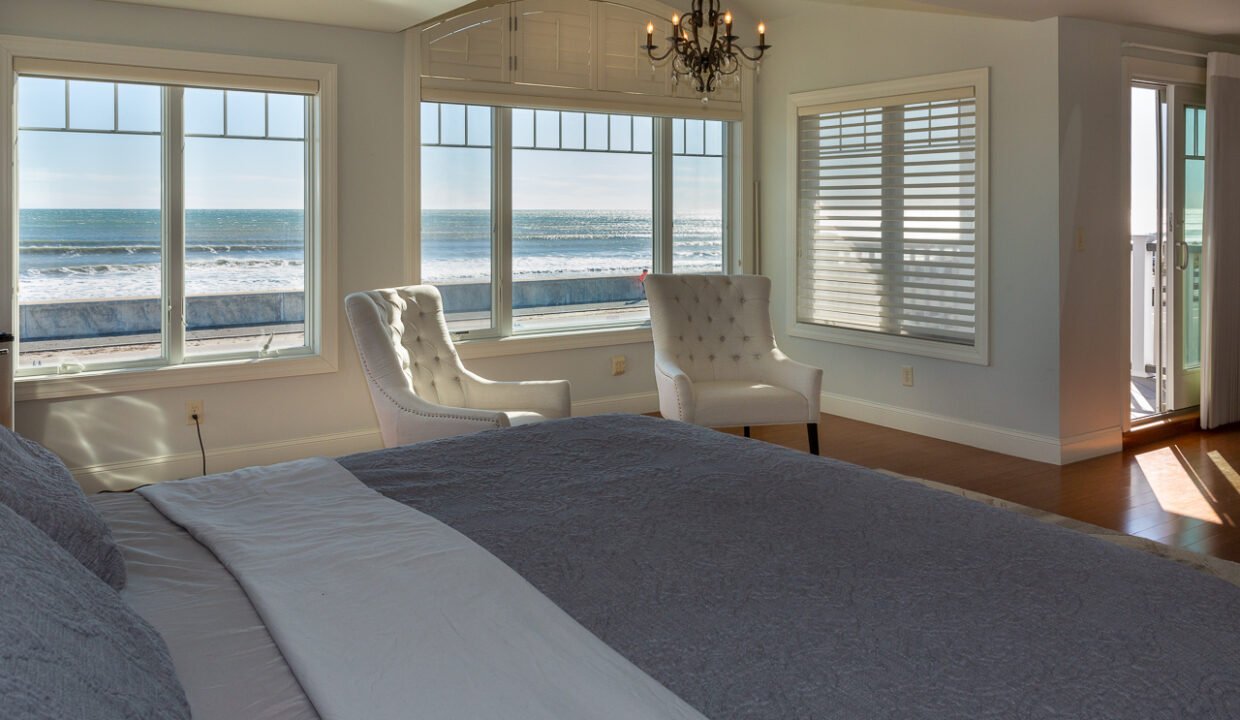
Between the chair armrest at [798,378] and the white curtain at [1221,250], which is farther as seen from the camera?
the white curtain at [1221,250]

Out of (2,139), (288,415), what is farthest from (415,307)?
(2,139)

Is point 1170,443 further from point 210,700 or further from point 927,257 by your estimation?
point 210,700

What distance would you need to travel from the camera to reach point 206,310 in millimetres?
4848

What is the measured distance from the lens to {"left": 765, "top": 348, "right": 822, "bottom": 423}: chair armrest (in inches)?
191

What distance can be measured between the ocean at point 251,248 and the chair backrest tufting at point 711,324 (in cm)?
96

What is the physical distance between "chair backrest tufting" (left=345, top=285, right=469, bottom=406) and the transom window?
2.72 ft

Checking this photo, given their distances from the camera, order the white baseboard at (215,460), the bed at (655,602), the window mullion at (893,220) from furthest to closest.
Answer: the window mullion at (893,220)
the white baseboard at (215,460)
the bed at (655,602)

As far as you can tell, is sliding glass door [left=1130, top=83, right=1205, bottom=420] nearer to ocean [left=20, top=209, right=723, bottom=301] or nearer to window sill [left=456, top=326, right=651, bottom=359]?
ocean [left=20, top=209, right=723, bottom=301]

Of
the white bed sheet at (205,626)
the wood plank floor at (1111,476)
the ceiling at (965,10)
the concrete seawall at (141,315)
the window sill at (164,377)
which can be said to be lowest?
the wood plank floor at (1111,476)

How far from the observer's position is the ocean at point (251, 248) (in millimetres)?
4469

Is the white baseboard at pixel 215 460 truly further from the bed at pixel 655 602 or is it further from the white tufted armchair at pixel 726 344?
the bed at pixel 655 602

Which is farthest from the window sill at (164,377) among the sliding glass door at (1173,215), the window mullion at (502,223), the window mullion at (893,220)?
the sliding glass door at (1173,215)

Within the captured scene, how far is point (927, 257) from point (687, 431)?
338 cm

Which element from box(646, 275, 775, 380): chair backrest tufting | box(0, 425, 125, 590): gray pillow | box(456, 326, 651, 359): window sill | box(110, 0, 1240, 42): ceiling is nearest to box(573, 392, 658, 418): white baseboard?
box(456, 326, 651, 359): window sill
